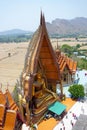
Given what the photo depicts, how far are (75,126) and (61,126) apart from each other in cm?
134

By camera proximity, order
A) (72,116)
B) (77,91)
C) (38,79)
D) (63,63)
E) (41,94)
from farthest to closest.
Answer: (63,63)
(77,91)
(72,116)
(41,94)
(38,79)

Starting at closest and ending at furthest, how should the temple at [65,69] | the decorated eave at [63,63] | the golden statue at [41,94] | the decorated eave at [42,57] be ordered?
the decorated eave at [42,57]
the golden statue at [41,94]
the decorated eave at [63,63]
the temple at [65,69]

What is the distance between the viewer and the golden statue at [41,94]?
26938mm

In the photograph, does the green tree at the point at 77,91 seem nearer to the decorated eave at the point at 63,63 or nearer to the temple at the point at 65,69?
the decorated eave at the point at 63,63

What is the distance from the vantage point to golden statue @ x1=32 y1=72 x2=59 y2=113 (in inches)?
1061

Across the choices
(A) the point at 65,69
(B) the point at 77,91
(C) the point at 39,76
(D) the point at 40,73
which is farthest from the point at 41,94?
(A) the point at 65,69

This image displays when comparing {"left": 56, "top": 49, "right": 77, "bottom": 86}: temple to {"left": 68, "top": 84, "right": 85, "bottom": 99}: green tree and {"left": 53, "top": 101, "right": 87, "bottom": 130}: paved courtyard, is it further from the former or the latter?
{"left": 53, "top": 101, "right": 87, "bottom": 130}: paved courtyard

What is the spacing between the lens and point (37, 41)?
25.9m

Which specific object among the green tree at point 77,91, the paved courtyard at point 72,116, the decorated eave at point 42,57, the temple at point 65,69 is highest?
the decorated eave at point 42,57

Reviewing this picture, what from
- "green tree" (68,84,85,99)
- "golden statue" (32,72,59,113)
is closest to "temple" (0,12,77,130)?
"golden statue" (32,72,59,113)

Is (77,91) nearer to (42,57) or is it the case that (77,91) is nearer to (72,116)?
(72,116)

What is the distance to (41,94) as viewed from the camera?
27797 mm

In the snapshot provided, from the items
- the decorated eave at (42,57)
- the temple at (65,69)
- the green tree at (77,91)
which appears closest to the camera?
the decorated eave at (42,57)

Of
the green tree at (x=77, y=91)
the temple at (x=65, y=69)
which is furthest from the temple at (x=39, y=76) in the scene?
the temple at (x=65, y=69)
